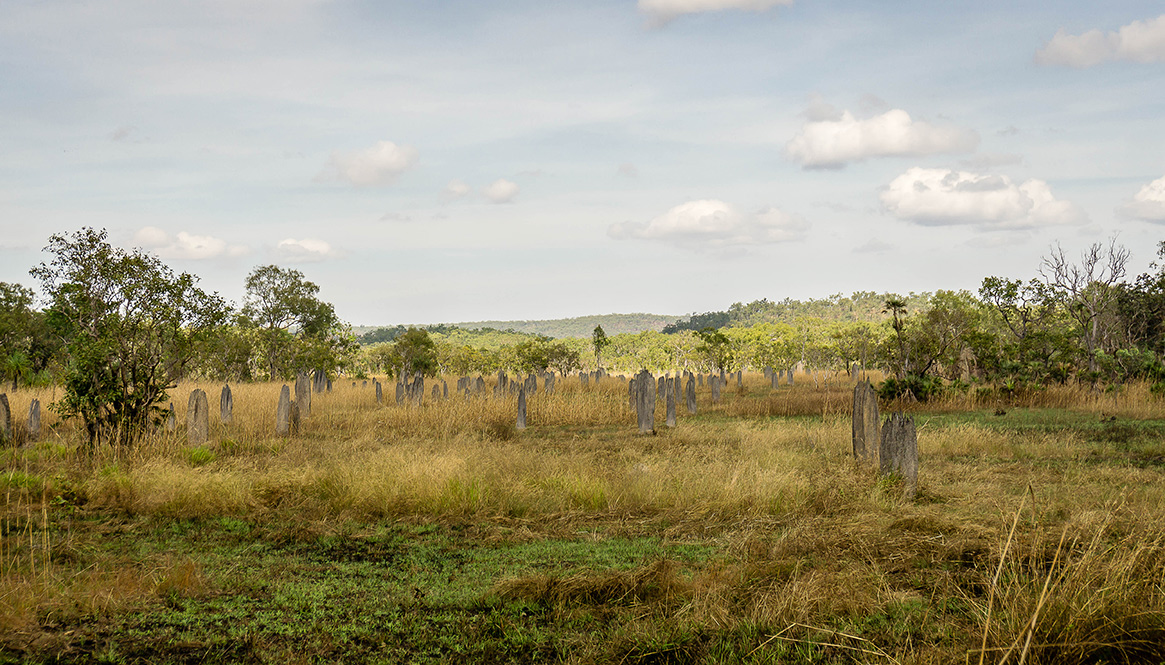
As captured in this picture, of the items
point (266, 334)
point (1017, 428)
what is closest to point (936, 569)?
point (1017, 428)

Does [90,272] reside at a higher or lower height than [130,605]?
higher

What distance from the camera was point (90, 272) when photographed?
13180mm

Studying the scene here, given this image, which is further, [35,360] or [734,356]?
[734,356]

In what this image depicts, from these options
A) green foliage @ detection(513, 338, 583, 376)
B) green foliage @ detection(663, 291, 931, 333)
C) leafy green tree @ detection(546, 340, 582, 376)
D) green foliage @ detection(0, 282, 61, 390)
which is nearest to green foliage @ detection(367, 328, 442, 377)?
green foliage @ detection(513, 338, 583, 376)

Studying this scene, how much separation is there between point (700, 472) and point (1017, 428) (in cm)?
745

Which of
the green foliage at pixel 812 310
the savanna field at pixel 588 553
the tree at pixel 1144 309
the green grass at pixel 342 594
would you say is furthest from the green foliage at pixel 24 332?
the green foliage at pixel 812 310

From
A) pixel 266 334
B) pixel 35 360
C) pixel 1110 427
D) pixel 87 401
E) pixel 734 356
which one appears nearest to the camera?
pixel 87 401

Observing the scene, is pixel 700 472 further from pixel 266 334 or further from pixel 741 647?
pixel 266 334

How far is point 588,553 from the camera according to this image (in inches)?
243

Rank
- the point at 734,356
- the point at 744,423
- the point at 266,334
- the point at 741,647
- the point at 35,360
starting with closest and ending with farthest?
the point at 741,647 < the point at 744,423 < the point at 35,360 < the point at 266,334 < the point at 734,356

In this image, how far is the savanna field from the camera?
13.3ft

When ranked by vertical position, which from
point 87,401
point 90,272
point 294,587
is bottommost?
point 294,587

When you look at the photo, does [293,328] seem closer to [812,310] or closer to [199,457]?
[199,457]

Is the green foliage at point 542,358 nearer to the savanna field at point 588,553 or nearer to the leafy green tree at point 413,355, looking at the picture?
the leafy green tree at point 413,355
